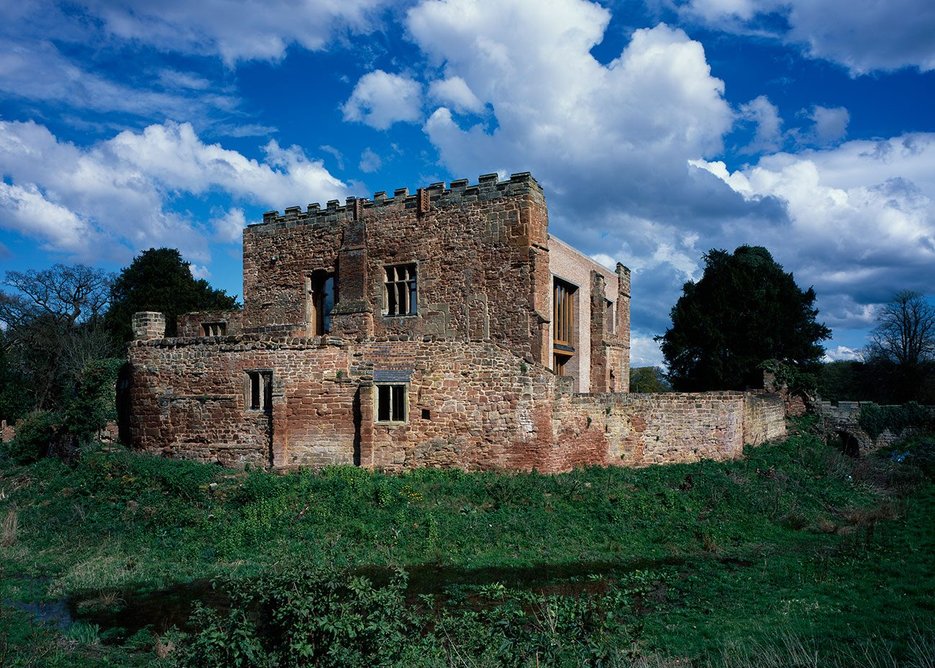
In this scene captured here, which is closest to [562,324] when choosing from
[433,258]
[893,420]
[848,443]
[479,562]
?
[433,258]

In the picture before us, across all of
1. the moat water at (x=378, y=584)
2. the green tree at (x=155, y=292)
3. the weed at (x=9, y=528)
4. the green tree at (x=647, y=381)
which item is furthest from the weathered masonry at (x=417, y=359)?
the green tree at (x=647, y=381)

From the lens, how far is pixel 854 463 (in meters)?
23.0

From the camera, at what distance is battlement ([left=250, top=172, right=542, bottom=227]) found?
21330 mm

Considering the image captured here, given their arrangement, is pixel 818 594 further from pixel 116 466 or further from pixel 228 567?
pixel 116 466

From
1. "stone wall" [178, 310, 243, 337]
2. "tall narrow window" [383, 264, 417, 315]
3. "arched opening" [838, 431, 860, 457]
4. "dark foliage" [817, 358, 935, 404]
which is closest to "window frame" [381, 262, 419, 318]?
"tall narrow window" [383, 264, 417, 315]

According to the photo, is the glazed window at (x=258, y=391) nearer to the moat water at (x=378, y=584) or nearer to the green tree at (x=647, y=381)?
the moat water at (x=378, y=584)

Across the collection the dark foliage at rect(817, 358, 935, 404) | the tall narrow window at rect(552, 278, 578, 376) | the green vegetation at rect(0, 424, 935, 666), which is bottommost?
the green vegetation at rect(0, 424, 935, 666)

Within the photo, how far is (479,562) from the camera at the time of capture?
13.3 meters

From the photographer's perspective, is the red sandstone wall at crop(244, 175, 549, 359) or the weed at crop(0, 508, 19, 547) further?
the red sandstone wall at crop(244, 175, 549, 359)

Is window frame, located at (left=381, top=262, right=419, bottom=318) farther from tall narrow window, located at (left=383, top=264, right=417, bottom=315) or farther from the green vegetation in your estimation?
the green vegetation

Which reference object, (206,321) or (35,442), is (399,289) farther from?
(35,442)

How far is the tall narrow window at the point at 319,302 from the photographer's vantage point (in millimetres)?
25297

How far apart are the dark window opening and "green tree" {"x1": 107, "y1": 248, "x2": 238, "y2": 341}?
2834cm

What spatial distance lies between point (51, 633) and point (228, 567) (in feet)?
11.7
